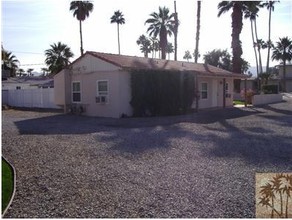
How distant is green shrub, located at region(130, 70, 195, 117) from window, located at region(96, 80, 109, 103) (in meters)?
1.51

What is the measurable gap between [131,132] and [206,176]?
6.37m

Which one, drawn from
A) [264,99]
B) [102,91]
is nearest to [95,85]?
[102,91]

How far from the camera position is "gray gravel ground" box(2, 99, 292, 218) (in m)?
4.94

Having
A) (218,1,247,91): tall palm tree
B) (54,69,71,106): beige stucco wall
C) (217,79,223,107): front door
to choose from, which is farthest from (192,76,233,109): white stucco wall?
(54,69,71,106): beige stucco wall

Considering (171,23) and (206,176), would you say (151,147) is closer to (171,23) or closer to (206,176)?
(206,176)

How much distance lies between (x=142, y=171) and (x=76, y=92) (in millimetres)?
15377

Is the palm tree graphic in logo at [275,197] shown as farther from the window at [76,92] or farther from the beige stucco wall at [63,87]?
the beige stucco wall at [63,87]

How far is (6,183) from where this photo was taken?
6.10 meters

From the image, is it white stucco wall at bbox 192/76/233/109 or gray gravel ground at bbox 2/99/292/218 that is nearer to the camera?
gray gravel ground at bbox 2/99/292/218

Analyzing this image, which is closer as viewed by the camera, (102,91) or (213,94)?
(102,91)

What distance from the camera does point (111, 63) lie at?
19.0 metres

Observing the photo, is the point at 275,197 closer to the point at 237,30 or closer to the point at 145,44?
the point at 237,30

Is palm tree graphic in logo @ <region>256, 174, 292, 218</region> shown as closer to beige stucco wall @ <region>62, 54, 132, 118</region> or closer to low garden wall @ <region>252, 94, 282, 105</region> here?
beige stucco wall @ <region>62, 54, 132, 118</region>

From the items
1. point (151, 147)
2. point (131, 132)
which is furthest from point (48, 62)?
point (151, 147)
